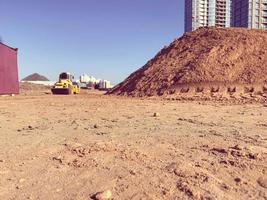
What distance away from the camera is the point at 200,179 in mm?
4578

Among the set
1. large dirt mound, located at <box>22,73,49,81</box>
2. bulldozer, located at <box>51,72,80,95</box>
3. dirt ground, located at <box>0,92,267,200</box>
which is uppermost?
large dirt mound, located at <box>22,73,49,81</box>

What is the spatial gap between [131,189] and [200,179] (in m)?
0.89

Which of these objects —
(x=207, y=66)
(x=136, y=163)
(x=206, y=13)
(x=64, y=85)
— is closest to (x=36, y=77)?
(x=206, y=13)

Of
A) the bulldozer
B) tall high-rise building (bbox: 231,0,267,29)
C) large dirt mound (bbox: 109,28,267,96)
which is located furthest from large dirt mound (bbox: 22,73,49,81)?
large dirt mound (bbox: 109,28,267,96)

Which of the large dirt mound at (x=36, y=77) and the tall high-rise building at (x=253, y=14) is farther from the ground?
the tall high-rise building at (x=253, y=14)

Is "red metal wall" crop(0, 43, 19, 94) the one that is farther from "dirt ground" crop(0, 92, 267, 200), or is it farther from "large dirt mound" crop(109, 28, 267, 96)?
"dirt ground" crop(0, 92, 267, 200)

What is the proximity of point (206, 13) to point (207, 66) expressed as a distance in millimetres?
58382

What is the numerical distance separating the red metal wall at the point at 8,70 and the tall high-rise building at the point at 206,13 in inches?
2019

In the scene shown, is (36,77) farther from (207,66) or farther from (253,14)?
(207,66)

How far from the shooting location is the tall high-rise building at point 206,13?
7750 centimetres

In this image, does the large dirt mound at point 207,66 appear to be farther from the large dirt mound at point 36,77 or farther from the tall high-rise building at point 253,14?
the large dirt mound at point 36,77

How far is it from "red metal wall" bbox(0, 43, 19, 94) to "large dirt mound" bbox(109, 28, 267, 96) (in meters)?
8.76

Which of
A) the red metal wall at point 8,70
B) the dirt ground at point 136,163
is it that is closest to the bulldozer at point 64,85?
the red metal wall at point 8,70

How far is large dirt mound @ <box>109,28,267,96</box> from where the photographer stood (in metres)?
21.9
